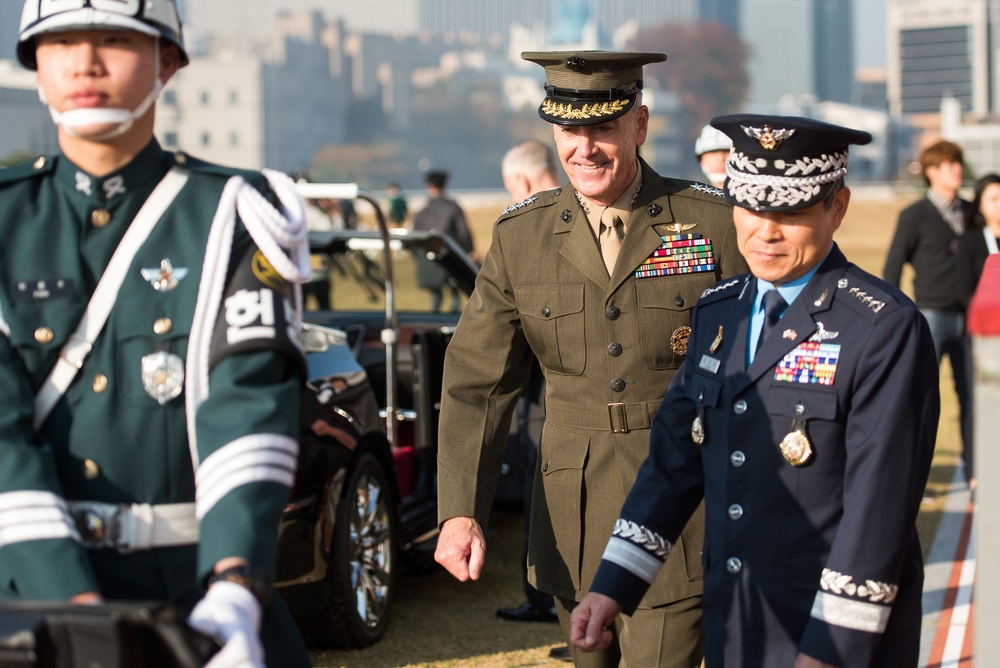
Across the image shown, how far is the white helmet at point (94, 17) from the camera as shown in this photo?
Answer: 254 centimetres

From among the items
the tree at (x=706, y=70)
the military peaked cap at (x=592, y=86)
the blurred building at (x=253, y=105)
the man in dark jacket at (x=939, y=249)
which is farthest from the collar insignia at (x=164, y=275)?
the tree at (x=706, y=70)

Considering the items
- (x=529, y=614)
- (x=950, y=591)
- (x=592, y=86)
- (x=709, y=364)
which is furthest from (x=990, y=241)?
(x=709, y=364)

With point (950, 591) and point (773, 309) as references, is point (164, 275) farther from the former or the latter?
point (950, 591)

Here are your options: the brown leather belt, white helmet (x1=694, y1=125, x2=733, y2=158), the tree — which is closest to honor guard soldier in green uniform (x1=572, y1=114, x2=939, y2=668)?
the brown leather belt

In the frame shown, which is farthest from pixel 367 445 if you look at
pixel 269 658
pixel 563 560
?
pixel 269 658

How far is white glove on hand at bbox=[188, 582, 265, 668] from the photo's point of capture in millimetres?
2135

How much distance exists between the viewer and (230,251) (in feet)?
8.56

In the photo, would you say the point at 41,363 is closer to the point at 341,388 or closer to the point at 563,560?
the point at 563,560

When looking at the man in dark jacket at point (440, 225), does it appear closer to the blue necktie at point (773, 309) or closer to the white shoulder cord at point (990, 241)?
the white shoulder cord at point (990, 241)

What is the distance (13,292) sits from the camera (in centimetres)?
254

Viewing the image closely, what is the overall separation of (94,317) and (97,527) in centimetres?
34

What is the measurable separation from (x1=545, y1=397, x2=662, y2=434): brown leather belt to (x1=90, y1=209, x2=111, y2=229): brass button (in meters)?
1.69

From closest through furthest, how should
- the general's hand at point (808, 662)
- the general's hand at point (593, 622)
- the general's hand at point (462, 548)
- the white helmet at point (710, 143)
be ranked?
the general's hand at point (808, 662)
the general's hand at point (593, 622)
the general's hand at point (462, 548)
the white helmet at point (710, 143)

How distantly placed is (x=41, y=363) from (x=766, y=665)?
159cm
